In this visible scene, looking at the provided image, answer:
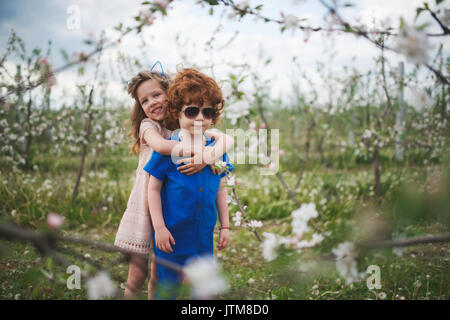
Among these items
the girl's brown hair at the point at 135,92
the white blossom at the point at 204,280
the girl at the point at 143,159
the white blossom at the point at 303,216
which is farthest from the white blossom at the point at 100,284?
the girl's brown hair at the point at 135,92

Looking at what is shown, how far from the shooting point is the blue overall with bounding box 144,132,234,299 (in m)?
1.36

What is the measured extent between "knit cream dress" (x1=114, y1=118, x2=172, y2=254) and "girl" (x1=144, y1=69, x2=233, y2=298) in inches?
4.0

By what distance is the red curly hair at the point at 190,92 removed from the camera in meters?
1.33

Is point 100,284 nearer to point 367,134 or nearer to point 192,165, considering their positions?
point 192,165

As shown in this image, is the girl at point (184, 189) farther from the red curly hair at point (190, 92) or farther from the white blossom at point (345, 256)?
the white blossom at point (345, 256)

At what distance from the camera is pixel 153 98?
1496mm

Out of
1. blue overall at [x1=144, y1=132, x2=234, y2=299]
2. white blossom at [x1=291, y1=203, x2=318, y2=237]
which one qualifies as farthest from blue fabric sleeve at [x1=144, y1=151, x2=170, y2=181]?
white blossom at [x1=291, y1=203, x2=318, y2=237]

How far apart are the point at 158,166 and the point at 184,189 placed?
0.16 metres

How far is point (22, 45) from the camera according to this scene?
4102mm

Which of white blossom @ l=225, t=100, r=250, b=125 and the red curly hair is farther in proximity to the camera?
white blossom @ l=225, t=100, r=250, b=125

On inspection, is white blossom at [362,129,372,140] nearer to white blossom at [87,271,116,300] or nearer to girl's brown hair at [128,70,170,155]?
girl's brown hair at [128,70,170,155]

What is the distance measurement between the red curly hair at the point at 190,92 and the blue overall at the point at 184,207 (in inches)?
5.8
